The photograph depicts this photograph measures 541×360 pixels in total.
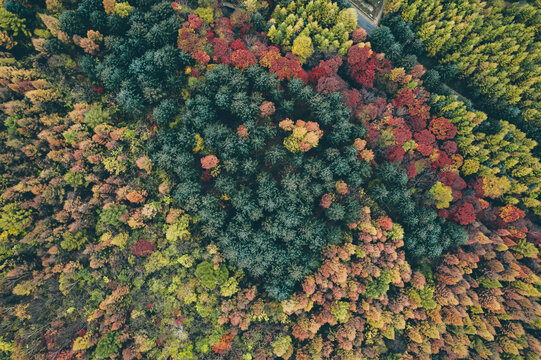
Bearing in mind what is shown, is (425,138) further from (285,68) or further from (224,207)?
(224,207)

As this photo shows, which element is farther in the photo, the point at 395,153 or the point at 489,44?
the point at 489,44

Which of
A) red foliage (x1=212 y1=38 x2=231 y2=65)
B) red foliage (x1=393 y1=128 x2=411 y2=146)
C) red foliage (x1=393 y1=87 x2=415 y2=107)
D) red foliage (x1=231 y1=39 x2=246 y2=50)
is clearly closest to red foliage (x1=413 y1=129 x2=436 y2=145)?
red foliage (x1=393 y1=128 x2=411 y2=146)

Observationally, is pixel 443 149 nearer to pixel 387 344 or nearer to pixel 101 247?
pixel 387 344

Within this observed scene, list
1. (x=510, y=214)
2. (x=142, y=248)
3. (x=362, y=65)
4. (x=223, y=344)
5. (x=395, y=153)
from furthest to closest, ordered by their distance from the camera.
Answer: (x=510, y=214) → (x=362, y=65) → (x=395, y=153) → (x=142, y=248) → (x=223, y=344)

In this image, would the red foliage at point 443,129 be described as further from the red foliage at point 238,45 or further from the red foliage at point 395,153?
the red foliage at point 238,45

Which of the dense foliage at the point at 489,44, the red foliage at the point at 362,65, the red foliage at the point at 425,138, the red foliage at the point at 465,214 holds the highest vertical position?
the dense foliage at the point at 489,44

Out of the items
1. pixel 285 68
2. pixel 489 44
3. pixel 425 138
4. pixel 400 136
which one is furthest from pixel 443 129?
pixel 285 68

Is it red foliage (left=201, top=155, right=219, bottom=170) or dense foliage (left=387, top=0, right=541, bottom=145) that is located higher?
dense foliage (left=387, top=0, right=541, bottom=145)

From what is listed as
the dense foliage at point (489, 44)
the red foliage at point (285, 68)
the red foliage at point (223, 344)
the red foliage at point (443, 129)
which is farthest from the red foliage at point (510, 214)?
the red foliage at point (223, 344)

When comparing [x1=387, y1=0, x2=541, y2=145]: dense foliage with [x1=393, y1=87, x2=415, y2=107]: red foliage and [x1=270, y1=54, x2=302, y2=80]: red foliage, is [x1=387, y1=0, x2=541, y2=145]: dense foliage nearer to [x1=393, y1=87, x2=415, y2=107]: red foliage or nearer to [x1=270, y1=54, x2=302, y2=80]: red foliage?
[x1=393, y1=87, x2=415, y2=107]: red foliage
